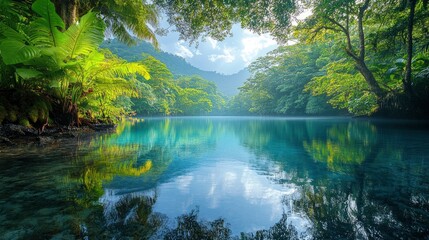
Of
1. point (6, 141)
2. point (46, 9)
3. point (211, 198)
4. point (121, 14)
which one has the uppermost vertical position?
→ point (121, 14)

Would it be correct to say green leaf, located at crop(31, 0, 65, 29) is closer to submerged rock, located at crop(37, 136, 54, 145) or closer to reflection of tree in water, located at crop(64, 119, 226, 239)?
submerged rock, located at crop(37, 136, 54, 145)

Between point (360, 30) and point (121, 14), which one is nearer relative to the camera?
point (121, 14)

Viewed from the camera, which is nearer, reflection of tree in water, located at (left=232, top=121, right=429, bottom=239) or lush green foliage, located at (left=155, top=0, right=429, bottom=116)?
reflection of tree in water, located at (left=232, top=121, right=429, bottom=239)

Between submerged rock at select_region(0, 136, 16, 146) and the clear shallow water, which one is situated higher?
submerged rock at select_region(0, 136, 16, 146)

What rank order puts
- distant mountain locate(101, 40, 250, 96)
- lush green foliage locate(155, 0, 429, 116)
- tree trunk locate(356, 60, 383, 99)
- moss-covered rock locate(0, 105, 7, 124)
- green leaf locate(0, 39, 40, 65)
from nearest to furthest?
green leaf locate(0, 39, 40, 65) < moss-covered rock locate(0, 105, 7, 124) < lush green foliage locate(155, 0, 429, 116) < tree trunk locate(356, 60, 383, 99) < distant mountain locate(101, 40, 250, 96)

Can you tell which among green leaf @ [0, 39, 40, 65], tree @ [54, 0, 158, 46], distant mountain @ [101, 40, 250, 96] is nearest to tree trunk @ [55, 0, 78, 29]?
tree @ [54, 0, 158, 46]

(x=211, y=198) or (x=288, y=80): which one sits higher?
(x=288, y=80)

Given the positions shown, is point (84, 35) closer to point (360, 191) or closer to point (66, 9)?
point (66, 9)

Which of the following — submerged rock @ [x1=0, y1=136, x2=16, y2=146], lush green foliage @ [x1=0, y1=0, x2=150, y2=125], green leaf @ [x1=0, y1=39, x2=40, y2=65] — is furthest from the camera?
lush green foliage @ [x1=0, y1=0, x2=150, y2=125]

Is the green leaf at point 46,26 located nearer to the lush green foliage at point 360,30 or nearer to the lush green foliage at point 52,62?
the lush green foliage at point 52,62

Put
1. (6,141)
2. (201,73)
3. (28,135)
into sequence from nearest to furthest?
→ (6,141)
(28,135)
(201,73)

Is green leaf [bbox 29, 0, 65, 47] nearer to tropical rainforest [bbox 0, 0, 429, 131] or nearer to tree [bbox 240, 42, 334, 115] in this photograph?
tropical rainforest [bbox 0, 0, 429, 131]

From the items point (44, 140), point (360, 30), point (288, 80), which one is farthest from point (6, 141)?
point (288, 80)

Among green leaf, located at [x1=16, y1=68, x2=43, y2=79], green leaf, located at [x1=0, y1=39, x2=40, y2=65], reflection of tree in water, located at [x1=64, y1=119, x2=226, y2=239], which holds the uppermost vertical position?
green leaf, located at [x1=0, y1=39, x2=40, y2=65]
